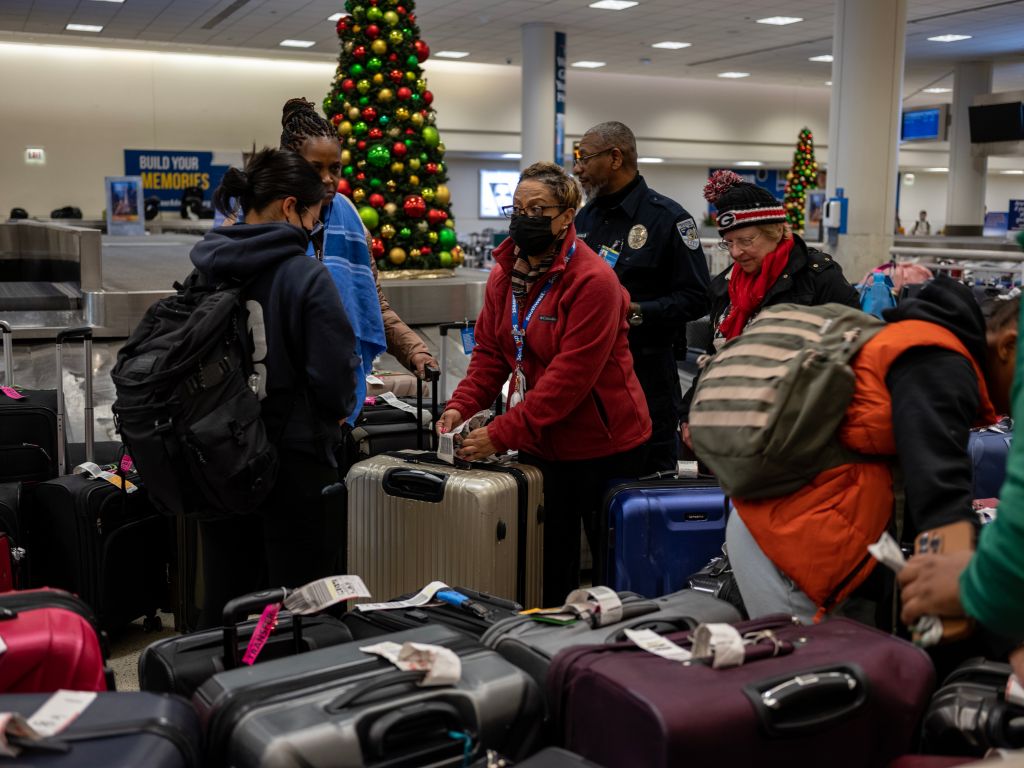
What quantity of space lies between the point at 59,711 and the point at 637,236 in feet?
7.90

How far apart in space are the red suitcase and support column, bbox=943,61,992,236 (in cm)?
1976

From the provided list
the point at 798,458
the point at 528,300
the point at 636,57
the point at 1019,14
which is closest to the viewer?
the point at 798,458

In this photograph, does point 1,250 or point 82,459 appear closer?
point 82,459

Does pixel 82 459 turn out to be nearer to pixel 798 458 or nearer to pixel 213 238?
pixel 213 238

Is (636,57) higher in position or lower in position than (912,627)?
higher

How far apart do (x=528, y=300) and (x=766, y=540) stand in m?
1.16

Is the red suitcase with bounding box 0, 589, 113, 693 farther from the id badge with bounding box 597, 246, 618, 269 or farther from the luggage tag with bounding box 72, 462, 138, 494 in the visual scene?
the id badge with bounding box 597, 246, 618, 269

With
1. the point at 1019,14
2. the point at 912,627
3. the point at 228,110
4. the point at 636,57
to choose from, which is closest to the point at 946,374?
the point at 912,627

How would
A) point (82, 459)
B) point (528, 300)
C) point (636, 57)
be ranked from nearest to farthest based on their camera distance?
point (528, 300) → point (82, 459) → point (636, 57)

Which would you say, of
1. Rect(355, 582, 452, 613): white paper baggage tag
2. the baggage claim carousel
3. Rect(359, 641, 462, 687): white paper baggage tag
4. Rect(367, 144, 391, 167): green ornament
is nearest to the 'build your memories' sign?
the baggage claim carousel

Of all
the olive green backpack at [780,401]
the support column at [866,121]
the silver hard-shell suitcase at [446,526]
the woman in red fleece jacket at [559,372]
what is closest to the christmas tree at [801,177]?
the support column at [866,121]

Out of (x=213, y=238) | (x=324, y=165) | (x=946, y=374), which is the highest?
(x=324, y=165)

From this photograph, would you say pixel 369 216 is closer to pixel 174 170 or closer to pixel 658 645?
pixel 658 645

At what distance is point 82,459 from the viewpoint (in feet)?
13.0
